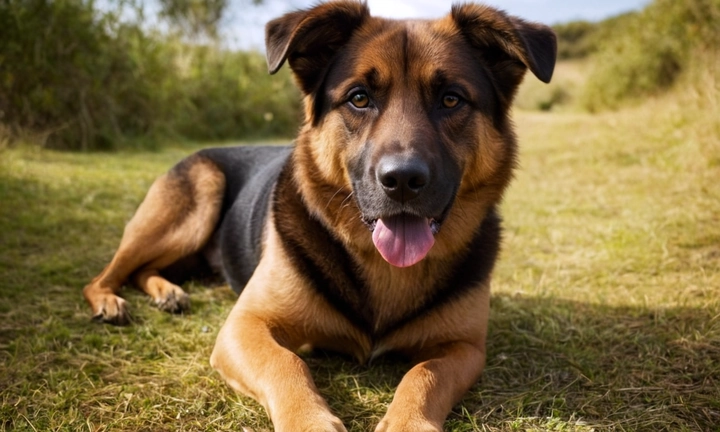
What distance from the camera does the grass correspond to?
2.80m

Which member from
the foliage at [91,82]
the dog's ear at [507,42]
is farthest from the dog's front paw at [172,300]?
the foliage at [91,82]

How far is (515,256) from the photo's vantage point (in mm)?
5789

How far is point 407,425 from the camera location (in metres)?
2.41

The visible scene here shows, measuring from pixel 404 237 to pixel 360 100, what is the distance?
789mm

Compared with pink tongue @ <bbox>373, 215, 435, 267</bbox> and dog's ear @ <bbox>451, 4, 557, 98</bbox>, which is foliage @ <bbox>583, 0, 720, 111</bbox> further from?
pink tongue @ <bbox>373, 215, 435, 267</bbox>

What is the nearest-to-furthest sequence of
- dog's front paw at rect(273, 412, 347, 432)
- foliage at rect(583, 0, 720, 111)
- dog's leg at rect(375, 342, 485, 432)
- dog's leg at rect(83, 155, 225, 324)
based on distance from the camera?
dog's front paw at rect(273, 412, 347, 432)
dog's leg at rect(375, 342, 485, 432)
dog's leg at rect(83, 155, 225, 324)
foliage at rect(583, 0, 720, 111)

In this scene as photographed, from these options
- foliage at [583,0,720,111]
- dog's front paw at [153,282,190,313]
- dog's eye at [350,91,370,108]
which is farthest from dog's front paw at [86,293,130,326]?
foliage at [583,0,720,111]

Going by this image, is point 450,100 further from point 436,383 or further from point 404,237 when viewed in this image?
point 436,383

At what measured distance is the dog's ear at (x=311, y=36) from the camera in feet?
10.4

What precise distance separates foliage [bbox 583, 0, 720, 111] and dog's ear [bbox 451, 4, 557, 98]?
9320 mm

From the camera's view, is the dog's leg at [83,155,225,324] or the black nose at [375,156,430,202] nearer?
the black nose at [375,156,430,202]

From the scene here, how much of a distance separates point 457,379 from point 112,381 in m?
1.80

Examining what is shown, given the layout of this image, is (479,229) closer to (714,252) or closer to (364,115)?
(364,115)

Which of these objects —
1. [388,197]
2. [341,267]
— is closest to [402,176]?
[388,197]
